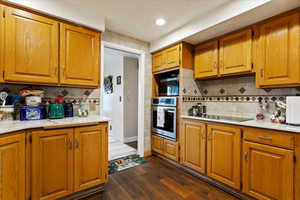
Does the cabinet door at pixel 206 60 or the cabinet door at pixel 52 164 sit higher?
the cabinet door at pixel 206 60

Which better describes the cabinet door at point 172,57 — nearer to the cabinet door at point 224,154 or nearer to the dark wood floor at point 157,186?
the cabinet door at point 224,154

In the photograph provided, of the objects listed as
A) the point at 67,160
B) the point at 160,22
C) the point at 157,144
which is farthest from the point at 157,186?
the point at 160,22

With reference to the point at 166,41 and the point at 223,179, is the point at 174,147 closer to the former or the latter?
the point at 223,179

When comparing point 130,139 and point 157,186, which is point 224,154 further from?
point 130,139

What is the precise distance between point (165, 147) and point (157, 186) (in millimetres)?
829

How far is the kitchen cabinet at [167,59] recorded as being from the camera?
8.05 feet

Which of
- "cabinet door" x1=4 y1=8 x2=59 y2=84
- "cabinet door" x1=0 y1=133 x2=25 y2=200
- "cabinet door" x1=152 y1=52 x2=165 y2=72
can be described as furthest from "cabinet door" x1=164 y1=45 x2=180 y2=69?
"cabinet door" x1=0 y1=133 x2=25 y2=200

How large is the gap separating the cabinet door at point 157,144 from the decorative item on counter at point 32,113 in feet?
6.30

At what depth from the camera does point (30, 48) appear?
1521 millimetres

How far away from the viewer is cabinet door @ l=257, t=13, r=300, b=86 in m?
1.51

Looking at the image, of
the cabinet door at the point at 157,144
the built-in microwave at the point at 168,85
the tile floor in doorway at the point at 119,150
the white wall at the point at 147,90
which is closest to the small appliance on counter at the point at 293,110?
the built-in microwave at the point at 168,85

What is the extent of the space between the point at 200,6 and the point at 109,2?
1.15 metres

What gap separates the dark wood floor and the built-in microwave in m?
1.36

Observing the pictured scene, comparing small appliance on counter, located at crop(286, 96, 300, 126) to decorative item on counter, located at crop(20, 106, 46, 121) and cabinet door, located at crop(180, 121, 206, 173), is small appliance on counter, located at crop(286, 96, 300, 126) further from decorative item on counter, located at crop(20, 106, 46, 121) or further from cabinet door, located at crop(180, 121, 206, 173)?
decorative item on counter, located at crop(20, 106, 46, 121)
